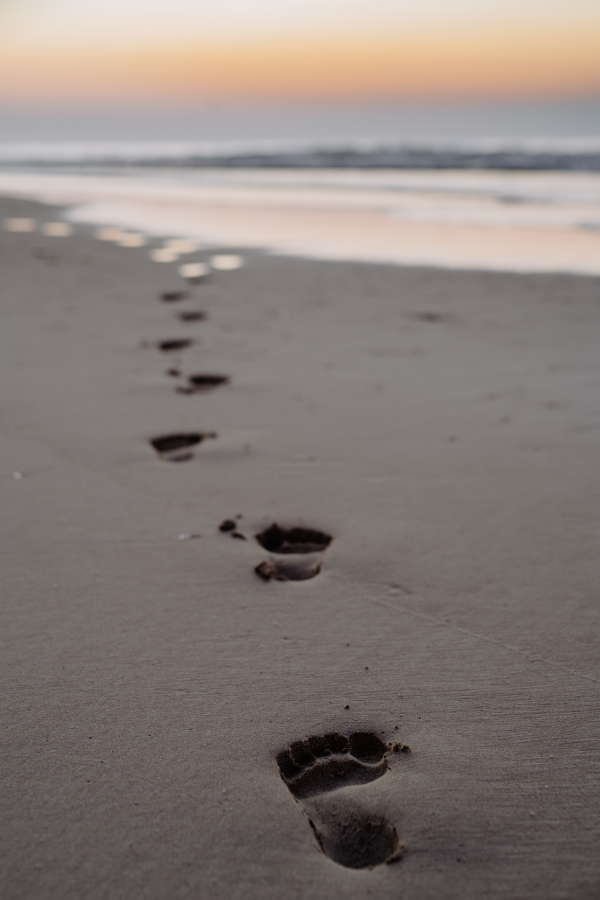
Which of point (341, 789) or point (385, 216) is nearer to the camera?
point (341, 789)

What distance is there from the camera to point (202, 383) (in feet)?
10.9

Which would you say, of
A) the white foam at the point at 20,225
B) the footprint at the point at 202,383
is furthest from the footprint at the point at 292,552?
the white foam at the point at 20,225

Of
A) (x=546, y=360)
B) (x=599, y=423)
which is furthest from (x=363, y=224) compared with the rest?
(x=599, y=423)

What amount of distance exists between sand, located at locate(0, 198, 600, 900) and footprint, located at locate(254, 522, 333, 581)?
A: 37 millimetres

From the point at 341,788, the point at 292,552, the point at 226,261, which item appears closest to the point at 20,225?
the point at 226,261

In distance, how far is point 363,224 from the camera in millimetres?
9195

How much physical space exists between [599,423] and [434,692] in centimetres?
172

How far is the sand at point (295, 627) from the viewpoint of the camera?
1151mm

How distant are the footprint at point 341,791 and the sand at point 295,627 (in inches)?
0.4

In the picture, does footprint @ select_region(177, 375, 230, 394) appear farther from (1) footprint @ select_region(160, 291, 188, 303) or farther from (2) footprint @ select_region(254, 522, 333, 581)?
(1) footprint @ select_region(160, 291, 188, 303)

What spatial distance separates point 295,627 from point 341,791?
17.5 inches

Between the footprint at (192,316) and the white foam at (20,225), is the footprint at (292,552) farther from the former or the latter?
the white foam at (20,225)

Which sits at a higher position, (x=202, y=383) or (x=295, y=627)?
(x=202, y=383)

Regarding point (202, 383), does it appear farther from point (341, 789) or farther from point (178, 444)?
point (341, 789)
